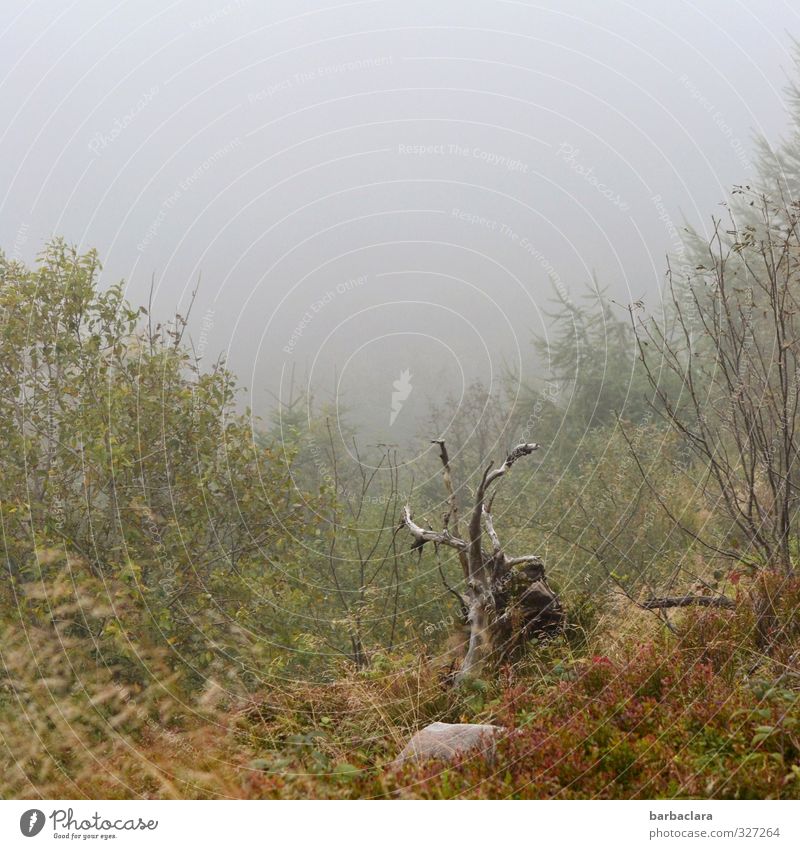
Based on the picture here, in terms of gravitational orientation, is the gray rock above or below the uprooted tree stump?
below

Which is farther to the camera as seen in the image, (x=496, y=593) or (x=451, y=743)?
(x=496, y=593)

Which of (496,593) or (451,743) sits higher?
(496,593)

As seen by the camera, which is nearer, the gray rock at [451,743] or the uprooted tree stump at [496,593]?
the gray rock at [451,743]

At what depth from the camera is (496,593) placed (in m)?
7.23

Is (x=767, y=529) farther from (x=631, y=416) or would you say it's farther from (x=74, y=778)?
(x=631, y=416)

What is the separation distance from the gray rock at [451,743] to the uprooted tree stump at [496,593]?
140 centimetres

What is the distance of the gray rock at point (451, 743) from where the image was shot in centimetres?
512

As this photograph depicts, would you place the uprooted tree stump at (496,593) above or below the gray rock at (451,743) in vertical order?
above

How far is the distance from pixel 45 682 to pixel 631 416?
17.8 metres

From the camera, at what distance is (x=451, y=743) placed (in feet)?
17.4

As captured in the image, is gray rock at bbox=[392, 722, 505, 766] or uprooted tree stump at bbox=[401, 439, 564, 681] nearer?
gray rock at bbox=[392, 722, 505, 766]

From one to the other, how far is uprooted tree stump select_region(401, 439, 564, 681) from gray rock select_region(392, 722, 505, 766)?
4.59ft

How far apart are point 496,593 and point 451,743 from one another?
2090 mm

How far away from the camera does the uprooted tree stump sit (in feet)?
23.0
